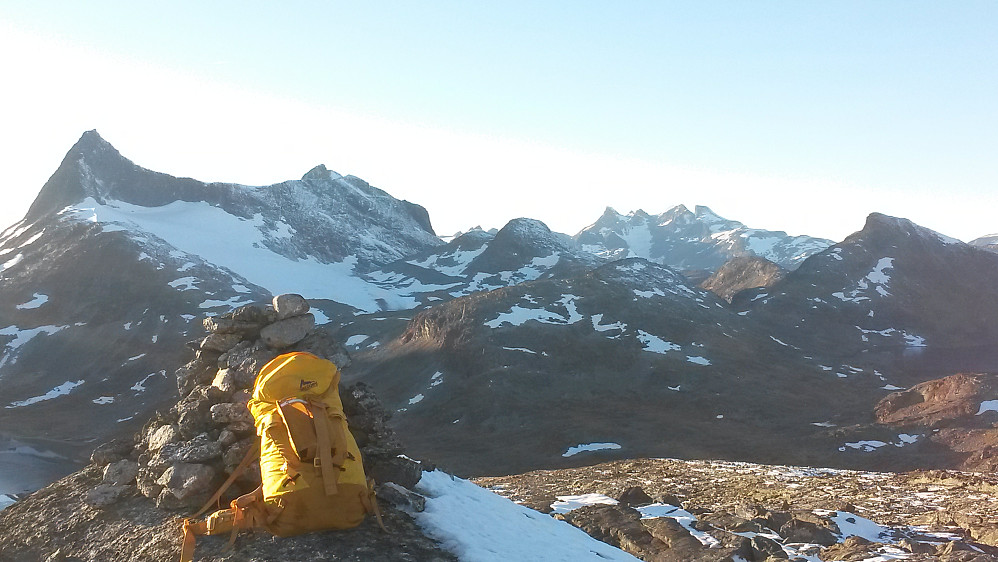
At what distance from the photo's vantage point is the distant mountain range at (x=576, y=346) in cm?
7562

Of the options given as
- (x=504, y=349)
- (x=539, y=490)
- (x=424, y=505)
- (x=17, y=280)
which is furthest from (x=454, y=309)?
(x=17, y=280)

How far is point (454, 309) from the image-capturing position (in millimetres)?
115375

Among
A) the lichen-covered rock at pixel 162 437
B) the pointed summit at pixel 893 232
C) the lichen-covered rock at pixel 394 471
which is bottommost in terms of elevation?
the lichen-covered rock at pixel 394 471

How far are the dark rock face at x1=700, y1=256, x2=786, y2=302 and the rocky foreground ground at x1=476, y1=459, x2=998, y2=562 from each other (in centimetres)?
13802

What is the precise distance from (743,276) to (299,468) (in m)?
191

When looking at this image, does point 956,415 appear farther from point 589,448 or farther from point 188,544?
point 188,544

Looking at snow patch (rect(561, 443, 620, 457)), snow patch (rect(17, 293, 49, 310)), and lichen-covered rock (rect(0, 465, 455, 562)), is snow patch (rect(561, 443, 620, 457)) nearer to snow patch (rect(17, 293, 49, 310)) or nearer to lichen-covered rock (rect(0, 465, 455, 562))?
lichen-covered rock (rect(0, 465, 455, 562))

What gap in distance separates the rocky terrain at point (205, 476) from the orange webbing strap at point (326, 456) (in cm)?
89

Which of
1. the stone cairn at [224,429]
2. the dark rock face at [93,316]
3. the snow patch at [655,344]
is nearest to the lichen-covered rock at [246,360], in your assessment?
the stone cairn at [224,429]

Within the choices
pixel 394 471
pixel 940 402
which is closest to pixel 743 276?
pixel 940 402

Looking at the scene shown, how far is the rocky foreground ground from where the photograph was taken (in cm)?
1997

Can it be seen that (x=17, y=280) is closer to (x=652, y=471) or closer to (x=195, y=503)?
(x=652, y=471)

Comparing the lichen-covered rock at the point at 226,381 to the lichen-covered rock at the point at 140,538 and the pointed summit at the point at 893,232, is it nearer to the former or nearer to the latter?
the lichen-covered rock at the point at 140,538

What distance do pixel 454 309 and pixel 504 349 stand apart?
1791 cm
